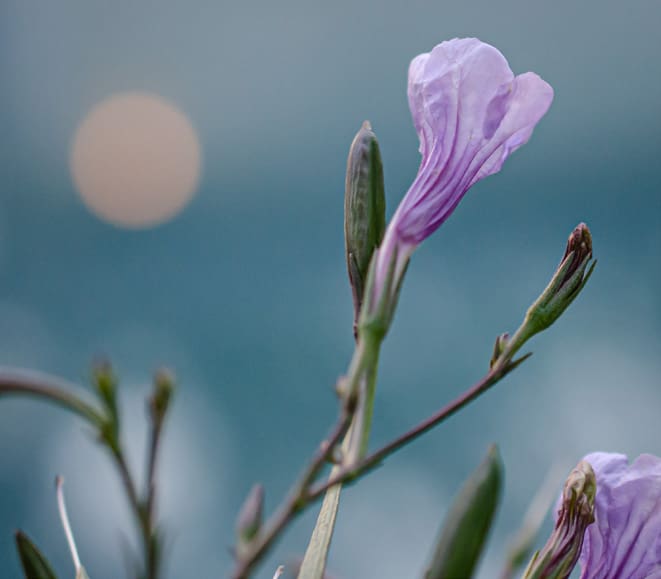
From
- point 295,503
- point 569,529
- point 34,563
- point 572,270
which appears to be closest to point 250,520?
point 295,503

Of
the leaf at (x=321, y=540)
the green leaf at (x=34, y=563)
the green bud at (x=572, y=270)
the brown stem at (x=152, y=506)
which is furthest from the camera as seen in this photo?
the green bud at (x=572, y=270)

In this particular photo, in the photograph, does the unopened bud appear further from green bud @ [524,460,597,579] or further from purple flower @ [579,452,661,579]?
purple flower @ [579,452,661,579]

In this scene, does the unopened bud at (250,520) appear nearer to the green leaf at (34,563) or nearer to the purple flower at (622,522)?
the green leaf at (34,563)

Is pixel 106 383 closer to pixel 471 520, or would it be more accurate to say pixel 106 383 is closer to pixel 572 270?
pixel 471 520

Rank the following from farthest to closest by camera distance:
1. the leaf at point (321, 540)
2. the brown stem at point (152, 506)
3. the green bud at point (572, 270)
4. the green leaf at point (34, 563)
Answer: the green bud at point (572, 270)
the leaf at point (321, 540)
the green leaf at point (34, 563)
the brown stem at point (152, 506)

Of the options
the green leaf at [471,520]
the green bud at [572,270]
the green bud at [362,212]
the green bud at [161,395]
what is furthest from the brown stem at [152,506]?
the green bud at [572,270]

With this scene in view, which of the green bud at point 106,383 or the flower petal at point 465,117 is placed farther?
the flower petal at point 465,117
